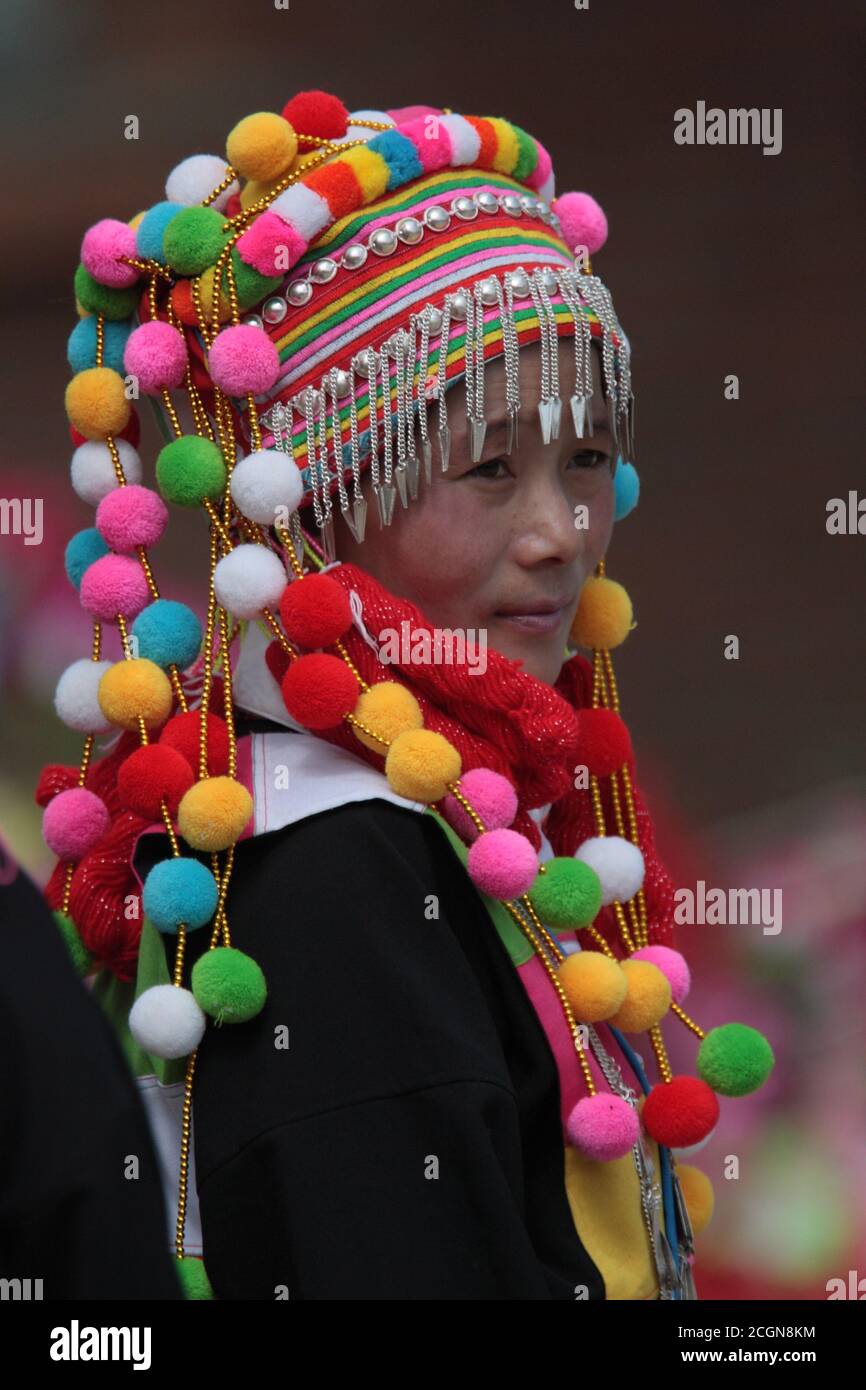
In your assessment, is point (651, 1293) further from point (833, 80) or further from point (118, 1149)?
point (833, 80)

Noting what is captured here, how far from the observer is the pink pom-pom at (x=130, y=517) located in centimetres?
161

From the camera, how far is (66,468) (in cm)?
263

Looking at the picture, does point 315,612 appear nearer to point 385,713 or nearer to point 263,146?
point 385,713

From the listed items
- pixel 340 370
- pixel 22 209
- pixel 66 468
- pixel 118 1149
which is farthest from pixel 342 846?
pixel 22 209

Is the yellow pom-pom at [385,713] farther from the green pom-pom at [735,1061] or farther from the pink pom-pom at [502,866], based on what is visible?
the green pom-pom at [735,1061]

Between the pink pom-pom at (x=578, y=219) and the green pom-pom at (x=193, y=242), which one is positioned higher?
the pink pom-pom at (x=578, y=219)

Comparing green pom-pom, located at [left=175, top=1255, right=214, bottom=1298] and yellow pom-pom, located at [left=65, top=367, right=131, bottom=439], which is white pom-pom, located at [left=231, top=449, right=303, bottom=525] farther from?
green pom-pom, located at [left=175, top=1255, right=214, bottom=1298]

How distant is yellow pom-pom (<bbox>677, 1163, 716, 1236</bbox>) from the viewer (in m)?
1.72

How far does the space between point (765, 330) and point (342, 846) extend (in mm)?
1659

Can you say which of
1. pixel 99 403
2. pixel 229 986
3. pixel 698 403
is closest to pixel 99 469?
pixel 99 403

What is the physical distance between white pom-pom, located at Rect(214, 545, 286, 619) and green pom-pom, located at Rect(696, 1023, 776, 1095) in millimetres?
551

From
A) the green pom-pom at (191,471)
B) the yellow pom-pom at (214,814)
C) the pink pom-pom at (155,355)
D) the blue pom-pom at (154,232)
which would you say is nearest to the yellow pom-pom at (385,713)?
the yellow pom-pom at (214,814)

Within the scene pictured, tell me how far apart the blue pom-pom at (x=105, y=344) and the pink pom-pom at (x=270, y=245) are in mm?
171

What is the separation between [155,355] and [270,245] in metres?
0.14
